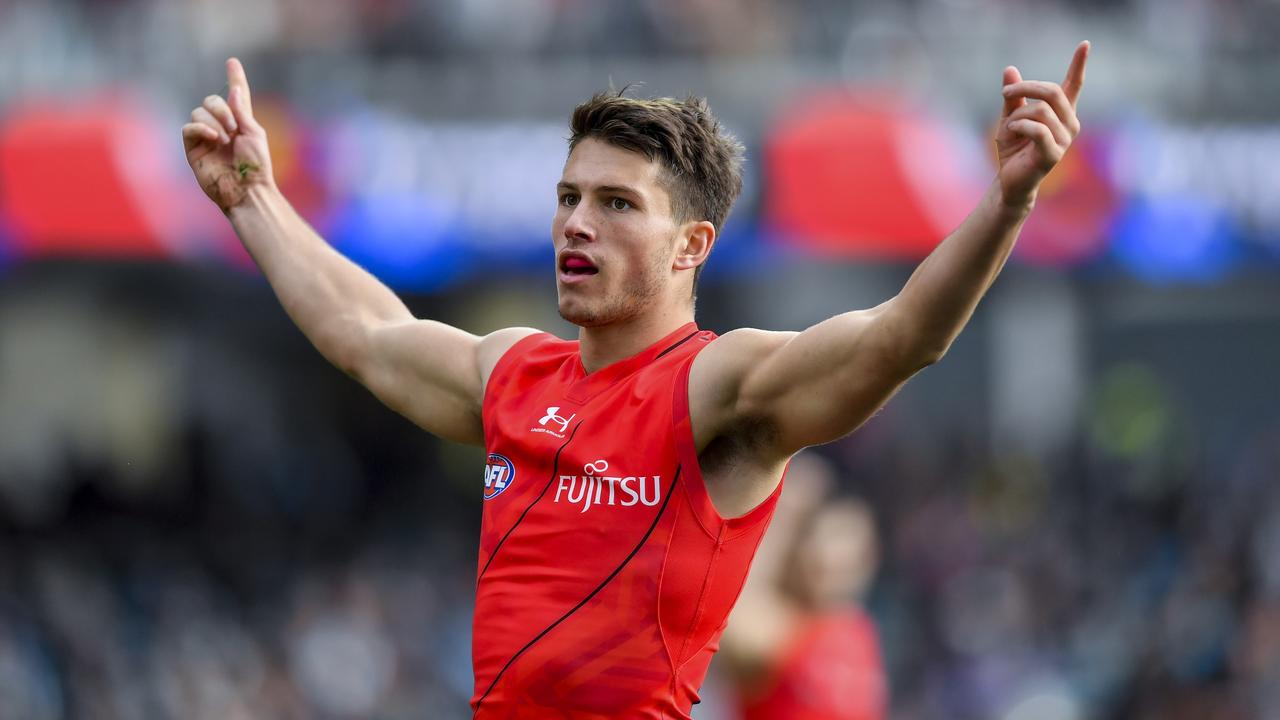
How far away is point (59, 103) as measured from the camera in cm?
1411

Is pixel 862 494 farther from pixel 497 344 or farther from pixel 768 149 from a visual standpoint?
pixel 497 344

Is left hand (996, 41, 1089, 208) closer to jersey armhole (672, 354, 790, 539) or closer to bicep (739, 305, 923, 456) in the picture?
bicep (739, 305, 923, 456)

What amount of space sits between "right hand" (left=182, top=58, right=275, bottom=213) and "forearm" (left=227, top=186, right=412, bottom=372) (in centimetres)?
4

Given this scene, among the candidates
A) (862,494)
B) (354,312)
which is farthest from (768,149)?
(354,312)

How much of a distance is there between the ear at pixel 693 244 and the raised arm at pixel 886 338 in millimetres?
379

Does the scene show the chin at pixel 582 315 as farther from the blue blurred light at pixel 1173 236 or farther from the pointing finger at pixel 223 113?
the blue blurred light at pixel 1173 236

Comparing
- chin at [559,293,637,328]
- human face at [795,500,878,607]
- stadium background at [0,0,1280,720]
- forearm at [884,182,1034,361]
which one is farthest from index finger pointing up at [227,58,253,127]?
stadium background at [0,0,1280,720]

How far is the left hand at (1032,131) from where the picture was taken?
3713 millimetres

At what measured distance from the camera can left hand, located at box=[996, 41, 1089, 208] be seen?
146 inches

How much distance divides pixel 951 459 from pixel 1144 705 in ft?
17.5

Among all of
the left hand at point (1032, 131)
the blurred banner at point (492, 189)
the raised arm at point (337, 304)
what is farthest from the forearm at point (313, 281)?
the blurred banner at point (492, 189)

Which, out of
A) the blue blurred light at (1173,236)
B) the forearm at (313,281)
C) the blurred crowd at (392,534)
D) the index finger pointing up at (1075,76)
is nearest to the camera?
the index finger pointing up at (1075,76)

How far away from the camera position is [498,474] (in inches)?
177

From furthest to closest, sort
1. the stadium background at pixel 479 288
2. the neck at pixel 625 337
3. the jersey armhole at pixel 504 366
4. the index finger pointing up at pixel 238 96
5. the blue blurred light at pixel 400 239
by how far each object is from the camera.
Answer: the blue blurred light at pixel 400 239, the stadium background at pixel 479 288, the index finger pointing up at pixel 238 96, the jersey armhole at pixel 504 366, the neck at pixel 625 337
